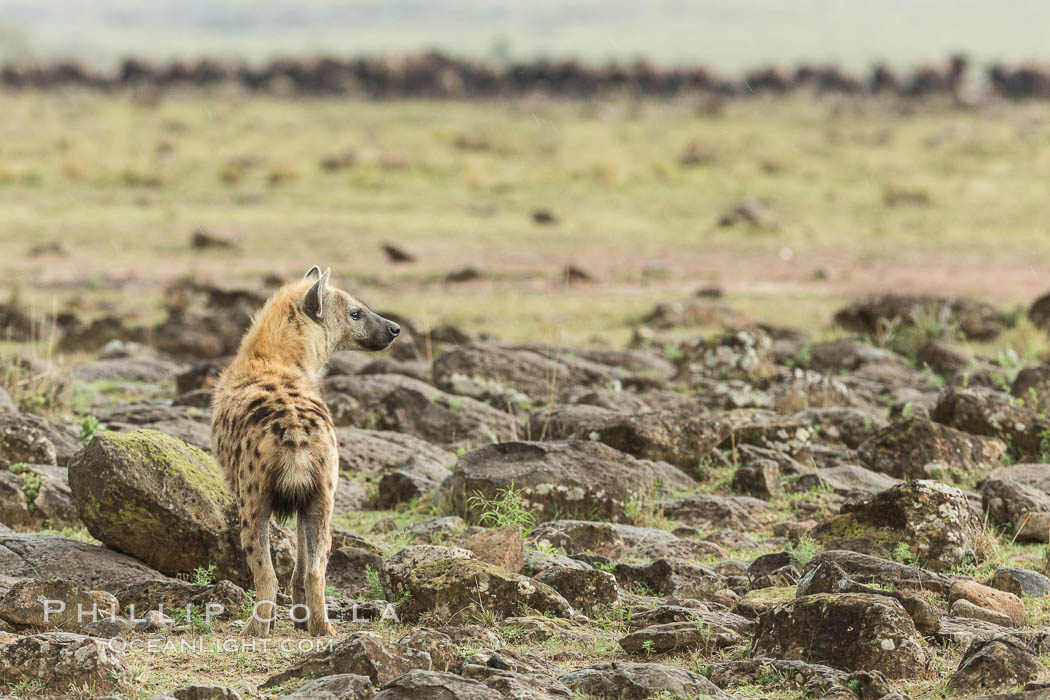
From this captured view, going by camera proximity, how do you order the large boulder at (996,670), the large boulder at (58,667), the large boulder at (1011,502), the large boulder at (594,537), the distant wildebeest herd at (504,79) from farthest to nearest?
the distant wildebeest herd at (504,79) → the large boulder at (1011,502) → the large boulder at (594,537) → the large boulder at (996,670) → the large boulder at (58,667)

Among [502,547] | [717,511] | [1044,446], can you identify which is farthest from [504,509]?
[1044,446]

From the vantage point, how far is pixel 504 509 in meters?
8.17

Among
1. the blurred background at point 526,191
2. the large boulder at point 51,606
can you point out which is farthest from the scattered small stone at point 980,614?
the blurred background at point 526,191

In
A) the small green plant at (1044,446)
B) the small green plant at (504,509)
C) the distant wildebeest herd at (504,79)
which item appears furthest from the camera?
the distant wildebeest herd at (504,79)

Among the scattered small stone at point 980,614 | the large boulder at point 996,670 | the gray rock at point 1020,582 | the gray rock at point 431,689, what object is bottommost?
the gray rock at point 1020,582

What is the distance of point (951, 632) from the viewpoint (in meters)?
6.21

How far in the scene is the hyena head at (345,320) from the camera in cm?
723

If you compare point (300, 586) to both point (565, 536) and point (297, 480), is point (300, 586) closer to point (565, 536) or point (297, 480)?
point (297, 480)

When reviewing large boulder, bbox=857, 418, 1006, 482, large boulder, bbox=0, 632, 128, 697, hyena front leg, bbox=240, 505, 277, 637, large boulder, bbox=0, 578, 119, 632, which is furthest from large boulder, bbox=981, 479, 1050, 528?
large boulder, bbox=0, 632, 128, 697

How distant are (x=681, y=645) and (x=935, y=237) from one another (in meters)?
20.2

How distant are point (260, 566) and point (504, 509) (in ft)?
7.33

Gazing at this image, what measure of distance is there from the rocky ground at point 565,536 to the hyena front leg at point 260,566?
0.52 ft

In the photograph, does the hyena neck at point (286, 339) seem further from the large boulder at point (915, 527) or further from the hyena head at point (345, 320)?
the large boulder at point (915, 527)

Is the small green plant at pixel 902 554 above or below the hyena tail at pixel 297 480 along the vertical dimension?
below
